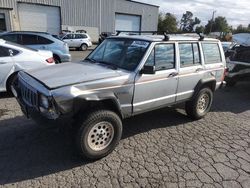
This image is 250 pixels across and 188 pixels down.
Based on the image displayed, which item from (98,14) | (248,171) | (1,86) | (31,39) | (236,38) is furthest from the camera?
(98,14)

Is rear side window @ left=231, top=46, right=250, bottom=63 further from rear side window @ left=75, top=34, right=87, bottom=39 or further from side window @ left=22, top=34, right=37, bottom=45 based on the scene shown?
rear side window @ left=75, top=34, right=87, bottom=39

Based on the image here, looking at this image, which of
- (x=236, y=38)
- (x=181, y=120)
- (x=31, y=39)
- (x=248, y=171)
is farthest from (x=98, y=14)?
(x=248, y=171)

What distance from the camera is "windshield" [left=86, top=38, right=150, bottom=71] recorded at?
164 inches

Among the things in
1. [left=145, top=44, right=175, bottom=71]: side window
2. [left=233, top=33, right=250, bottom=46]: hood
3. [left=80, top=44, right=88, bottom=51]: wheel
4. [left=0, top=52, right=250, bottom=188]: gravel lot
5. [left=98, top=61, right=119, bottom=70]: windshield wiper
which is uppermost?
[left=233, top=33, right=250, bottom=46]: hood

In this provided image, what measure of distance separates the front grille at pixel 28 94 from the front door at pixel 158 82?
5.14 feet

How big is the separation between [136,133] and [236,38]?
5892 mm

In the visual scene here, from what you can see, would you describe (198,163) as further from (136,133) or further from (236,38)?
(236,38)

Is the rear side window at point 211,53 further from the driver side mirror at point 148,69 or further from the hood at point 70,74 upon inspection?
the hood at point 70,74

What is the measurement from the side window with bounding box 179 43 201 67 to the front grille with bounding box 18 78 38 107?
2.78 metres

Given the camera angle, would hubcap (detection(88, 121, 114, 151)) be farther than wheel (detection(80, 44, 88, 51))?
No

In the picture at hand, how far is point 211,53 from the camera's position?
546 centimetres

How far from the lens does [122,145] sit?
4.25 meters

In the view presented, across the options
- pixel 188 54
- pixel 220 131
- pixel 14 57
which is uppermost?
pixel 188 54

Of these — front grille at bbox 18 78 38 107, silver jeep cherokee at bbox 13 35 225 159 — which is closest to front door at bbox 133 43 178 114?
silver jeep cherokee at bbox 13 35 225 159
